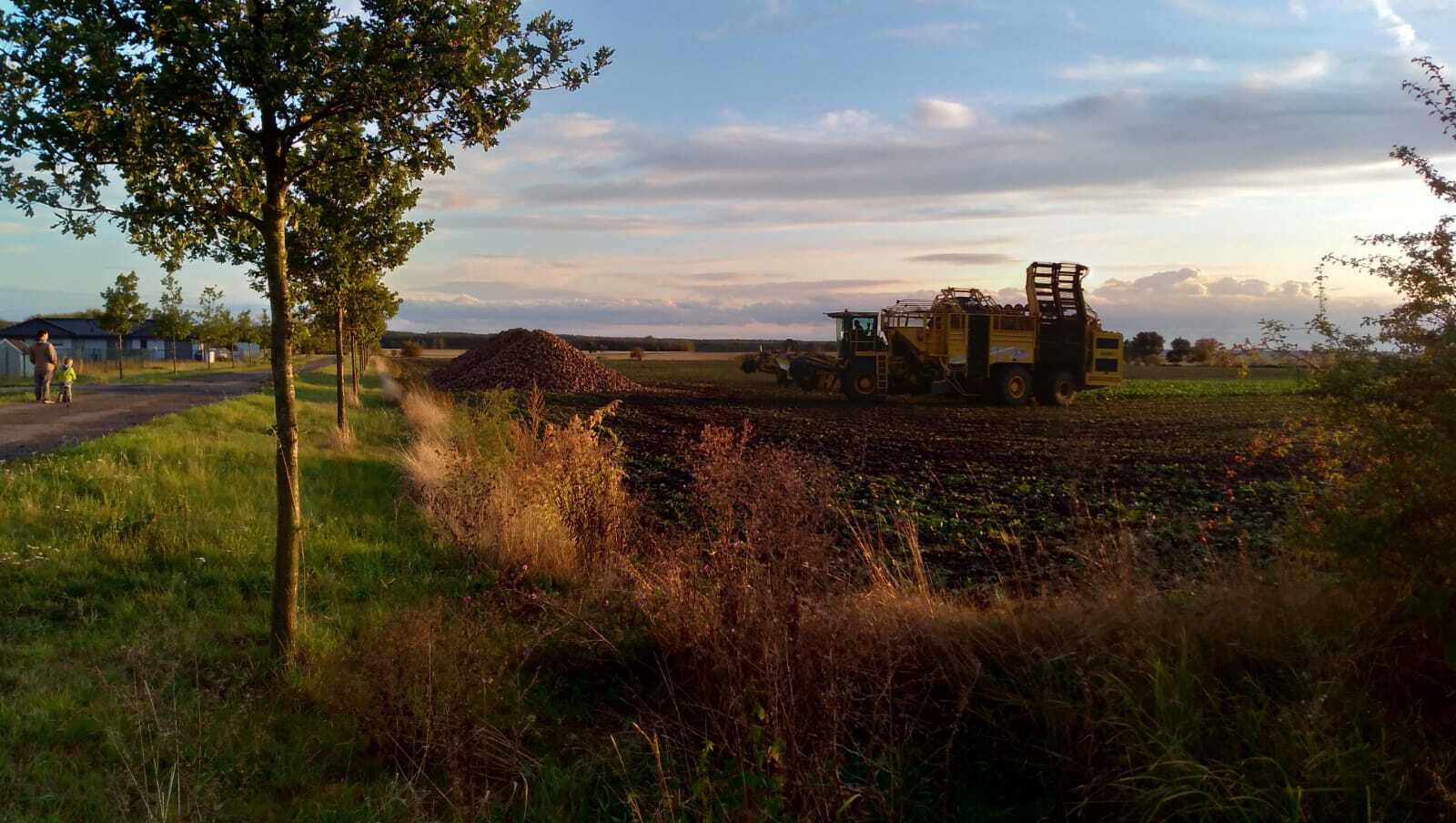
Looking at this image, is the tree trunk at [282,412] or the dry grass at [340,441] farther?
the dry grass at [340,441]

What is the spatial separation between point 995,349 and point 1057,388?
242 centimetres

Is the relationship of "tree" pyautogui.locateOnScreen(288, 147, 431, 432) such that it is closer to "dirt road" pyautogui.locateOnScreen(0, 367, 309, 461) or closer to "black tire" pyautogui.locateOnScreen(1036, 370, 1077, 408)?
"dirt road" pyautogui.locateOnScreen(0, 367, 309, 461)

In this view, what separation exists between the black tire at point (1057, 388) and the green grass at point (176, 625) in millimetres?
22175

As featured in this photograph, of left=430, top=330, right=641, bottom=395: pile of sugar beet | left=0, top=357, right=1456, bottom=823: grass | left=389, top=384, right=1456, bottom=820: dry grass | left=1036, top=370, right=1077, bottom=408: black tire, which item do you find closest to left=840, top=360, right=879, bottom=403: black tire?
left=1036, top=370, right=1077, bottom=408: black tire

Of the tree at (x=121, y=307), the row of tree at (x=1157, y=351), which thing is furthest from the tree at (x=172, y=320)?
the row of tree at (x=1157, y=351)

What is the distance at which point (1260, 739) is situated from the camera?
3875 millimetres

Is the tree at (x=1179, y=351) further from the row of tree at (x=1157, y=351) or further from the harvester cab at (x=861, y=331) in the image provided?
the harvester cab at (x=861, y=331)

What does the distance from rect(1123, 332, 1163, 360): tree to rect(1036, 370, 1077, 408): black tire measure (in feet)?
163

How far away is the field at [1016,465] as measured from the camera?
8.09 m

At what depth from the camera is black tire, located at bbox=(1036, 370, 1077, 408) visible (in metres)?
28.3

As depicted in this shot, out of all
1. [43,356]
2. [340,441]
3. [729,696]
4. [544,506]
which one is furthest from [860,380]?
[729,696]

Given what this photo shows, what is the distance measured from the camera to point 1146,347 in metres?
75.6

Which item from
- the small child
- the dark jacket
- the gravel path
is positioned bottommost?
the gravel path

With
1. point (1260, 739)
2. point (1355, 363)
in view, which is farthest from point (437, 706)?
point (1355, 363)
